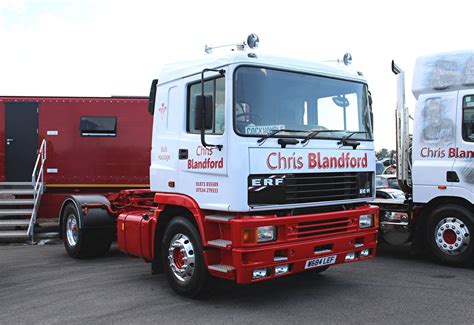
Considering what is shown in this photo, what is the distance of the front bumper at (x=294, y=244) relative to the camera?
4918mm

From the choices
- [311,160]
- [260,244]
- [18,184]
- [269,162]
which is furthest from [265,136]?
[18,184]

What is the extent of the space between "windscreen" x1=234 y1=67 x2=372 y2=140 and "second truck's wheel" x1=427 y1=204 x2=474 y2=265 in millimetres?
2356

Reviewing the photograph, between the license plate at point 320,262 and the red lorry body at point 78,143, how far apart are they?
6114 mm

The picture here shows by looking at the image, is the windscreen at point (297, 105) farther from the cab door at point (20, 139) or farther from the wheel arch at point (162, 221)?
the cab door at point (20, 139)

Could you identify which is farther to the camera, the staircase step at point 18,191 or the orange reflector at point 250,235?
the staircase step at point 18,191

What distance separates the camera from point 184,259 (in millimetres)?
5668

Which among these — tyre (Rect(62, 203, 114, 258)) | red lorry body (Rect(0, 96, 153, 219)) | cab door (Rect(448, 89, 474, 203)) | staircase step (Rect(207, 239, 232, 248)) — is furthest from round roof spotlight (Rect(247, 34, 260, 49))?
red lorry body (Rect(0, 96, 153, 219))

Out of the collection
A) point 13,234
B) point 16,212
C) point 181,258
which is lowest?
point 13,234

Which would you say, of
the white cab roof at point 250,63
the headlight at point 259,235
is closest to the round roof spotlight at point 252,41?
the white cab roof at point 250,63

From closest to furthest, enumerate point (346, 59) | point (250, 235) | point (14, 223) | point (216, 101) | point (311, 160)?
point (250, 235) → point (216, 101) → point (311, 160) → point (346, 59) → point (14, 223)

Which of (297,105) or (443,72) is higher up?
(443,72)

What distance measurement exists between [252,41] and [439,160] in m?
3.88

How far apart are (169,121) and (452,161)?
4.43m

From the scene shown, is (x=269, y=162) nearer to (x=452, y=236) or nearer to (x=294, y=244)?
(x=294, y=244)
